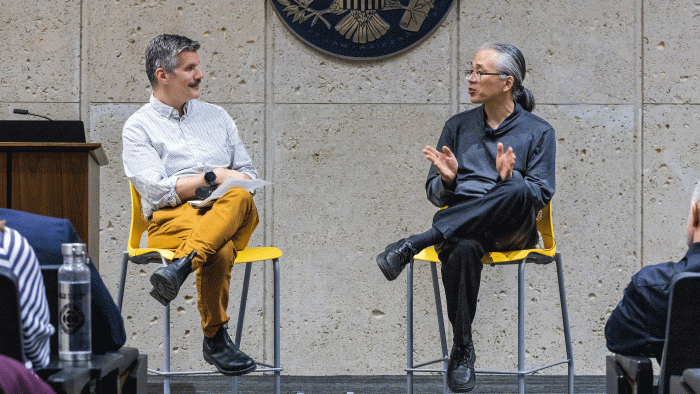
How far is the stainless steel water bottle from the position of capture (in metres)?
1.49

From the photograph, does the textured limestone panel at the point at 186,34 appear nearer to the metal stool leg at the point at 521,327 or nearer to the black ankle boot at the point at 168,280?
the black ankle boot at the point at 168,280

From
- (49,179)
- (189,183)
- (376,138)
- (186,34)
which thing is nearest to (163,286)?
(189,183)

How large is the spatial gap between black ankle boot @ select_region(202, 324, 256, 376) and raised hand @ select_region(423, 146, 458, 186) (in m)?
1.01

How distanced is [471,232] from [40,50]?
8.07 feet

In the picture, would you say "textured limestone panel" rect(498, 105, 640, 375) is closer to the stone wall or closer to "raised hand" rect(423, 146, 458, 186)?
the stone wall

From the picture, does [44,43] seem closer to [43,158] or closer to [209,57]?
[209,57]

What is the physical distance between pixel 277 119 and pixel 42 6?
4.42ft

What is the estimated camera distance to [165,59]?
2.98m

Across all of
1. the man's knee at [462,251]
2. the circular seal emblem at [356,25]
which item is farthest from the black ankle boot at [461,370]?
the circular seal emblem at [356,25]

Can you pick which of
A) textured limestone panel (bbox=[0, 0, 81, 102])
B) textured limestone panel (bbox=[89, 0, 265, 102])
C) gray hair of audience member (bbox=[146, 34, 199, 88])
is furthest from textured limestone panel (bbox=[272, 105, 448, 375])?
textured limestone panel (bbox=[0, 0, 81, 102])

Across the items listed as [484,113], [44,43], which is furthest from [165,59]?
[484,113]

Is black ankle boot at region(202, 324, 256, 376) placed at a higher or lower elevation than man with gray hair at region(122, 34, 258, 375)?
lower

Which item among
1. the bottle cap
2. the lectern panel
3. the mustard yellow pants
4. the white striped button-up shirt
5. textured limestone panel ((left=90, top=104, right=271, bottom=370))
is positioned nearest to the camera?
the bottle cap

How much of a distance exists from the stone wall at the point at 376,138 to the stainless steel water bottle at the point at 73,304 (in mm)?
2153
